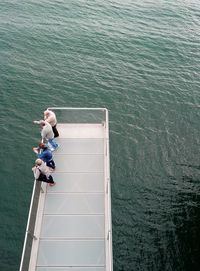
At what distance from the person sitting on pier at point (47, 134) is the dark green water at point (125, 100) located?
20.3 feet

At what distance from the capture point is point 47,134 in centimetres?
1408

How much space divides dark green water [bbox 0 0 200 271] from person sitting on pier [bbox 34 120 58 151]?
20.3 ft

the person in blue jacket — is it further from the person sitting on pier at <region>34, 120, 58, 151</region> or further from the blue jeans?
the blue jeans

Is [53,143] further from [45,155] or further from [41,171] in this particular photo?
[41,171]

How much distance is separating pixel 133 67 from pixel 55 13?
13.7 m

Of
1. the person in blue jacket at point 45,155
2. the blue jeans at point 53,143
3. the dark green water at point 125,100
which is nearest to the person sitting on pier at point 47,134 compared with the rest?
the blue jeans at point 53,143

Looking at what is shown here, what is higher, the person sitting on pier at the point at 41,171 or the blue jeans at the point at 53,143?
the blue jeans at the point at 53,143

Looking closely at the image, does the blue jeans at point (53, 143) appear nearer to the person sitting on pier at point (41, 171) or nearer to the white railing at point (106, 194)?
the white railing at point (106, 194)

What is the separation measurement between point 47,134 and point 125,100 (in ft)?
46.3

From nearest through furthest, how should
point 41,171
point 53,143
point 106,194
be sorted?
point 41,171 < point 106,194 < point 53,143

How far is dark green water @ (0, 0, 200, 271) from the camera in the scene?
1827 centimetres

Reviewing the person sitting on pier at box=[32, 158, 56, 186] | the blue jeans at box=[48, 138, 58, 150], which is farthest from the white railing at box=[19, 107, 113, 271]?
the blue jeans at box=[48, 138, 58, 150]

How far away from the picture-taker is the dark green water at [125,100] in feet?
59.9

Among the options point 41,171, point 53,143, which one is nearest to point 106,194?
point 41,171
